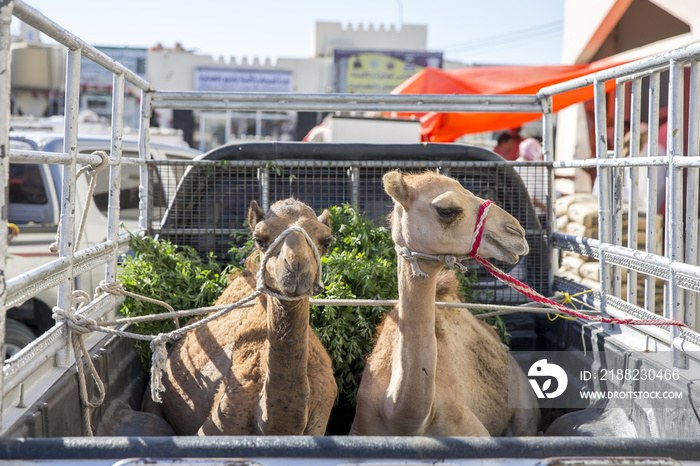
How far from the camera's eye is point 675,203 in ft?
9.80

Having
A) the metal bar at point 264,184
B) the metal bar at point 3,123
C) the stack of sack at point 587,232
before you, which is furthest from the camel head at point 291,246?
the stack of sack at point 587,232

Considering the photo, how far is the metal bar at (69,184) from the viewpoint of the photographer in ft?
9.21

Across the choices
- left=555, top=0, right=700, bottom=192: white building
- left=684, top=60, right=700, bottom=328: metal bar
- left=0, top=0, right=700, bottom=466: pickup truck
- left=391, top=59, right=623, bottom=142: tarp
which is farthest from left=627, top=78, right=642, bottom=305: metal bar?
left=555, top=0, right=700, bottom=192: white building

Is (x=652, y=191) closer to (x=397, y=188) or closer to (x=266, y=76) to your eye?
(x=397, y=188)

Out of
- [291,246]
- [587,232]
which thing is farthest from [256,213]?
[587,232]

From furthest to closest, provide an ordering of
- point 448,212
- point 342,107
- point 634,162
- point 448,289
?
point 342,107, point 448,289, point 634,162, point 448,212

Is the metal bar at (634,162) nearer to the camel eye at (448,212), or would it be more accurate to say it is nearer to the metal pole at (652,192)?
the metal pole at (652,192)

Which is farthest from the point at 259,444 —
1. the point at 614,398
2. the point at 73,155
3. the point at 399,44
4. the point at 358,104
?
the point at 399,44

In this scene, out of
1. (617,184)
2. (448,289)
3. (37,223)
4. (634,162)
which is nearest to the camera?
(634,162)

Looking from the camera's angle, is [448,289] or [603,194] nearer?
[603,194]

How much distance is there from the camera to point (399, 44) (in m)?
35.7

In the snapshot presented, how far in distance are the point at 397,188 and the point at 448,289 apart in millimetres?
1261

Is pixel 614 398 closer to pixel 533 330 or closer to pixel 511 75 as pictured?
pixel 533 330

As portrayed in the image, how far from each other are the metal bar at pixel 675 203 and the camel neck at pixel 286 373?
1755 millimetres
